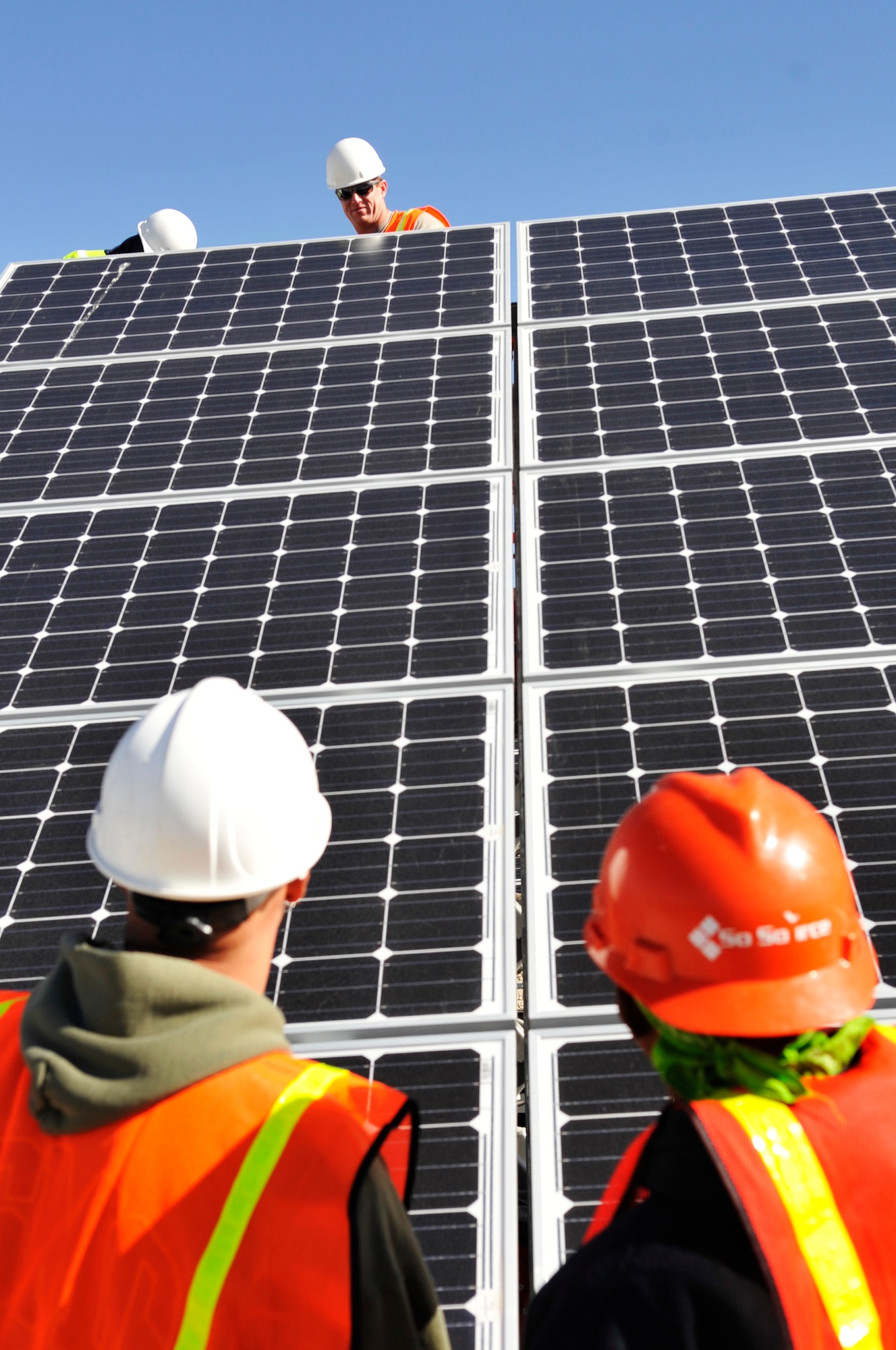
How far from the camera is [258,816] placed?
2705 millimetres

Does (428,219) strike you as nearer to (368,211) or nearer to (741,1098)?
(368,211)

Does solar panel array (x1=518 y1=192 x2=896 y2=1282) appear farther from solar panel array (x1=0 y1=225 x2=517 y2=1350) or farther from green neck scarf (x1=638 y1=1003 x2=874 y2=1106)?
green neck scarf (x1=638 y1=1003 x2=874 y2=1106)

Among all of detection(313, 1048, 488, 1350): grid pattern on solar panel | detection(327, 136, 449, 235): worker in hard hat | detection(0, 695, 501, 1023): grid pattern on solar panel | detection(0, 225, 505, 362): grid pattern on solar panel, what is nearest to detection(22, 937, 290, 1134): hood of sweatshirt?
detection(313, 1048, 488, 1350): grid pattern on solar panel

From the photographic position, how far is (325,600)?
5.39m

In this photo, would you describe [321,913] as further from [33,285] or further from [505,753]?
[33,285]

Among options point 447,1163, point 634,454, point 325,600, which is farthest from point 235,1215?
point 634,454

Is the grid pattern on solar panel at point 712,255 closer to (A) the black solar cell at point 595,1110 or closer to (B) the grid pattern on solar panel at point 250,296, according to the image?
(B) the grid pattern on solar panel at point 250,296

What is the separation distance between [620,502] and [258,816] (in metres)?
3.54

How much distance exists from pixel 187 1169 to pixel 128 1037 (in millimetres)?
266

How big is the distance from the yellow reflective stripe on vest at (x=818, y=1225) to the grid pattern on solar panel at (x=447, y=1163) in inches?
54.6

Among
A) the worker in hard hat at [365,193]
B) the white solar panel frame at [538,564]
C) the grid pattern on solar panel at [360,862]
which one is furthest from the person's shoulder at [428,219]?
the grid pattern on solar panel at [360,862]

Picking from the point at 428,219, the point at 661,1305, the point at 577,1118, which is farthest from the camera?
the point at 428,219

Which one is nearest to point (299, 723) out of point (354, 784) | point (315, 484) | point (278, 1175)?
point (354, 784)

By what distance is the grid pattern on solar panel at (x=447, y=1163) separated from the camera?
3059 mm
